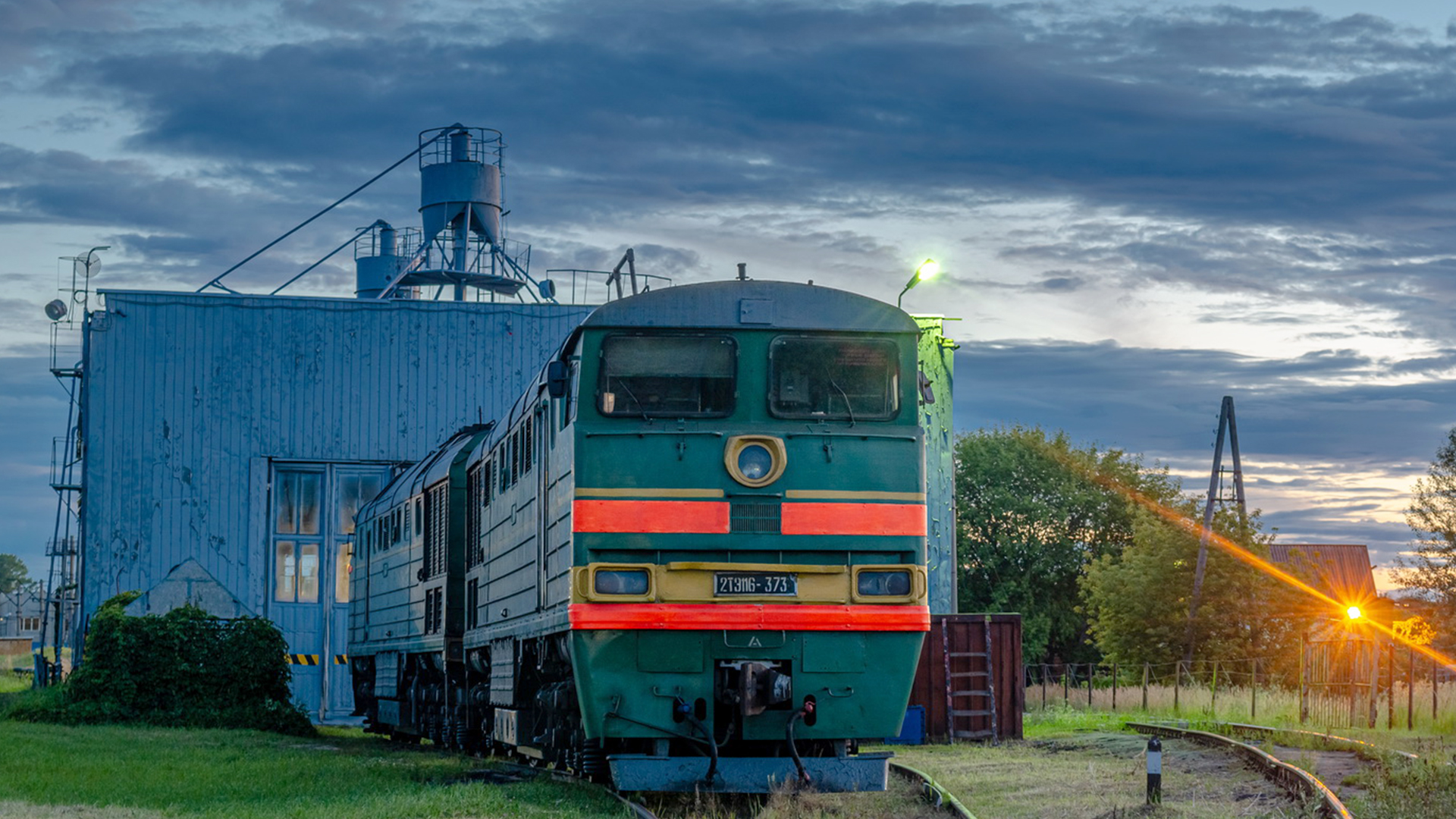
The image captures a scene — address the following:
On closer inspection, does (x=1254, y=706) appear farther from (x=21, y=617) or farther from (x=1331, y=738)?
(x=21, y=617)

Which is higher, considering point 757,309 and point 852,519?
point 757,309

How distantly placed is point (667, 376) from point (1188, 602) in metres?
35.5

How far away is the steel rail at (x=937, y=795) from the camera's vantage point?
12.3 meters

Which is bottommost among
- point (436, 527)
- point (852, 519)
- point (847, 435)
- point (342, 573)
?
point (342, 573)

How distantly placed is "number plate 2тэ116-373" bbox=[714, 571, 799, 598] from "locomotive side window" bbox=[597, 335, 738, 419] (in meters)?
1.24

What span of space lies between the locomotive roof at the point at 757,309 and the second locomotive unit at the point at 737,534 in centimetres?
2

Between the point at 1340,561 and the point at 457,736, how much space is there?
7245 centimetres

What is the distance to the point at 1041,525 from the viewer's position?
237ft

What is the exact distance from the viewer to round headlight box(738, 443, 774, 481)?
12219 mm

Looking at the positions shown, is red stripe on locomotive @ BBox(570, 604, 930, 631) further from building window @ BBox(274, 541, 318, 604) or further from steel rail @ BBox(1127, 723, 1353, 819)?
building window @ BBox(274, 541, 318, 604)

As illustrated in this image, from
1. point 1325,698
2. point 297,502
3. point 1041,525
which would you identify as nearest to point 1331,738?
point 1325,698

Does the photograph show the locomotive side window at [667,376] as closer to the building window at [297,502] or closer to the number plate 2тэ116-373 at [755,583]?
the number plate 2тэ116-373 at [755,583]

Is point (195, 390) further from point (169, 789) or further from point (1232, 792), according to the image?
point (1232, 792)

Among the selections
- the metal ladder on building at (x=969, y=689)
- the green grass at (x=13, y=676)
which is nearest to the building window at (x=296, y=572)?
the green grass at (x=13, y=676)
